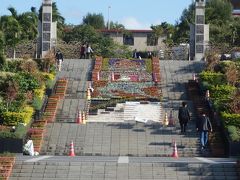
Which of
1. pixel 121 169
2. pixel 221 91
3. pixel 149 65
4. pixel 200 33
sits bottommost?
pixel 121 169

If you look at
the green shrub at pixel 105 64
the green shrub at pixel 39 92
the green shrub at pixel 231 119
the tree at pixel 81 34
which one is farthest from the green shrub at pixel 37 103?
the tree at pixel 81 34

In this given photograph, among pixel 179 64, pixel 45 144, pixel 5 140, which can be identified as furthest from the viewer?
pixel 179 64

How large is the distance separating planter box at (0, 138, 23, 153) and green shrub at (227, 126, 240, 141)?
6545 millimetres

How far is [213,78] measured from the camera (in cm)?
3228

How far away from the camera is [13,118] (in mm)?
25078

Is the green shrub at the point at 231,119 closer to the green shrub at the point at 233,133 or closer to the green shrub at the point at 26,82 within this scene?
the green shrub at the point at 233,133

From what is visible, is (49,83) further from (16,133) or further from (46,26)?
(46,26)

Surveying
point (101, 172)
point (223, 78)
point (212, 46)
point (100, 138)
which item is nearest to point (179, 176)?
point (101, 172)

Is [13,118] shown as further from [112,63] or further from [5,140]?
[112,63]

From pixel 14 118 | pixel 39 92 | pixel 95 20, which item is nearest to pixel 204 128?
pixel 14 118

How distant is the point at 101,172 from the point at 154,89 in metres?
13.4

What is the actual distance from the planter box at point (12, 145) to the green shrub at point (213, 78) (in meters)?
11.7

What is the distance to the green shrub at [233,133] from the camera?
74.8 ft

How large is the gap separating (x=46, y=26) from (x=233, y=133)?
21.9m
